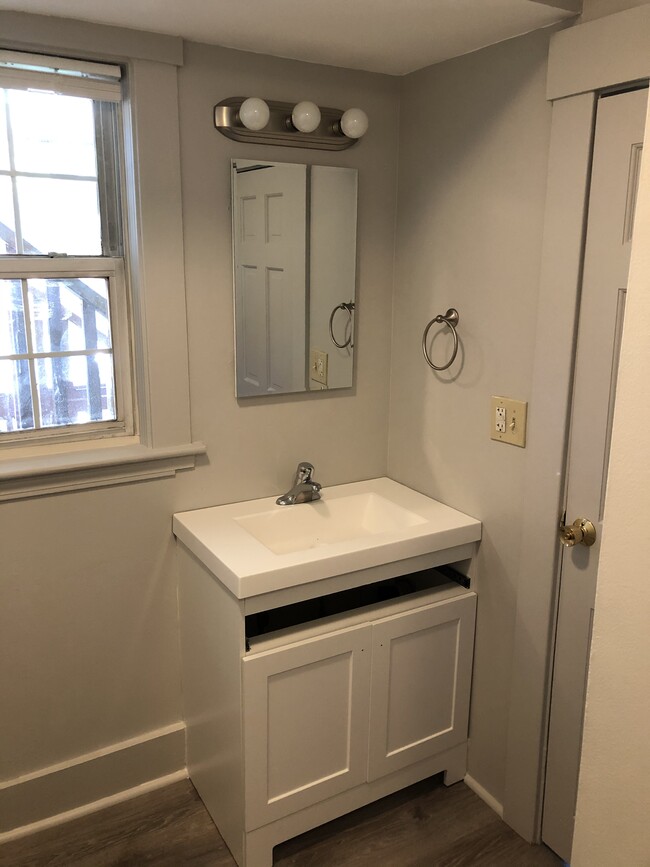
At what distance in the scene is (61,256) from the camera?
198 centimetres

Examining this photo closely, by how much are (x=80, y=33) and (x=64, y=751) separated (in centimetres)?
192

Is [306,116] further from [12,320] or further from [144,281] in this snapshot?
[12,320]

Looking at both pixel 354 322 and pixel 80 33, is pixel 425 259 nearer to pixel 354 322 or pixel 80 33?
pixel 354 322

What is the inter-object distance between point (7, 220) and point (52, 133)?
256 mm

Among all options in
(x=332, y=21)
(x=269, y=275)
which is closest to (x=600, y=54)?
(x=332, y=21)

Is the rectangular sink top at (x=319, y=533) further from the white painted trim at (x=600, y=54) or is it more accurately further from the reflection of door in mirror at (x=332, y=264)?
the white painted trim at (x=600, y=54)

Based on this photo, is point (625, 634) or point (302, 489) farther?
point (302, 489)

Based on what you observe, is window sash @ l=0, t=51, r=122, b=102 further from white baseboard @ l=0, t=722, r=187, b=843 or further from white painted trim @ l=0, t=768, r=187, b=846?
white painted trim @ l=0, t=768, r=187, b=846

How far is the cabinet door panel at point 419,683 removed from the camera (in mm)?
2029

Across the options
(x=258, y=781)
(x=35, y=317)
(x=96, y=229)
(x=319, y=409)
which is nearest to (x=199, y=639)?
(x=258, y=781)

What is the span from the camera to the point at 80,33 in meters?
1.79

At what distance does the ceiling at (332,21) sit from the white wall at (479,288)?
11 cm

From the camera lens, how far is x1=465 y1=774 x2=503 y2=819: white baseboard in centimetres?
217

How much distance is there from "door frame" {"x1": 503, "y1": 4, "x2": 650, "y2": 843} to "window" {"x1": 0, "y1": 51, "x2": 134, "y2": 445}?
113 cm
